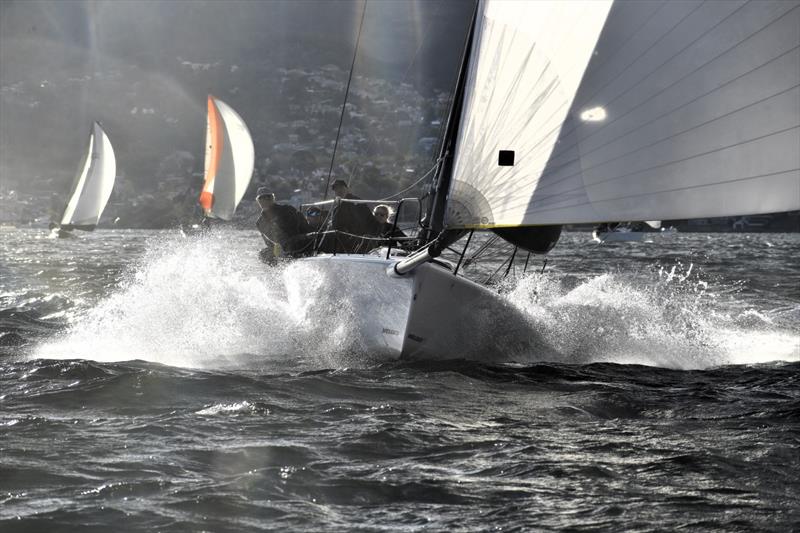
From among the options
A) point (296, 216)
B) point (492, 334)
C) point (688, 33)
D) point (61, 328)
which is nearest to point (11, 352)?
point (61, 328)

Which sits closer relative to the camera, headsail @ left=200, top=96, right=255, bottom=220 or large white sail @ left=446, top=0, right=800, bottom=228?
large white sail @ left=446, top=0, right=800, bottom=228

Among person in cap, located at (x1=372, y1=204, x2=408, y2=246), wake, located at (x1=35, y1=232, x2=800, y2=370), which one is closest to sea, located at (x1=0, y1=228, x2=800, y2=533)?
wake, located at (x1=35, y1=232, x2=800, y2=370)

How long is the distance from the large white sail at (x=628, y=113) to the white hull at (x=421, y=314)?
81cm

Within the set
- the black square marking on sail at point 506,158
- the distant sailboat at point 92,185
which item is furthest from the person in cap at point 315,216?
the distant sailboat at point 92,185

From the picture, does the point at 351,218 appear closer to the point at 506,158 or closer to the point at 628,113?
the point at 506,158

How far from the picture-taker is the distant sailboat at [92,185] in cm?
4022

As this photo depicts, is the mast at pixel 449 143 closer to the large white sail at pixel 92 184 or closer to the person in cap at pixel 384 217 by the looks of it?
the person in cap at pixel 384 217

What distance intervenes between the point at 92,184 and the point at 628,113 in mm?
39294

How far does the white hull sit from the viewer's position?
23.0 feet

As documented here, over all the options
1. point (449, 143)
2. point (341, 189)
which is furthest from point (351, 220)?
point (449, 143)

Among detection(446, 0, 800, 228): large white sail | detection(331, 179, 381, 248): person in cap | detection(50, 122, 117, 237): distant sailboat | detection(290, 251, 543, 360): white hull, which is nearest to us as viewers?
detection(446, 0, 800, 228): large white sail

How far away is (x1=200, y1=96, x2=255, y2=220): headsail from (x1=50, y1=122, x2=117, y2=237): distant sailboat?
38.0ft

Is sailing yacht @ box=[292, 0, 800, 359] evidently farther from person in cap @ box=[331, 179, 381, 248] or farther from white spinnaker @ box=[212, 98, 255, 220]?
white spinnaker @ box=[212, 98, 255, 220]

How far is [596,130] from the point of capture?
5723mm
